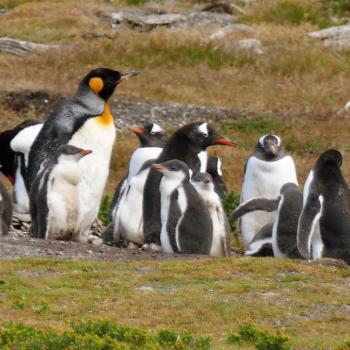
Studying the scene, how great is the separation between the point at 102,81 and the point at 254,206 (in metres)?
2.53

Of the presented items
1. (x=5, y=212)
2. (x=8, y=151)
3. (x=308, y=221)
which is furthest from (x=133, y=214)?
(x=8, y=151)

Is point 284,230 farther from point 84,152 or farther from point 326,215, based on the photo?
point 84,152

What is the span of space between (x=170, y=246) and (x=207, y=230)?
42 cm

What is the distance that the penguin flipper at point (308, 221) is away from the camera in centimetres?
1240

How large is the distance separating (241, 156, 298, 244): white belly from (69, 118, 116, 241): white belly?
1795 millimetres

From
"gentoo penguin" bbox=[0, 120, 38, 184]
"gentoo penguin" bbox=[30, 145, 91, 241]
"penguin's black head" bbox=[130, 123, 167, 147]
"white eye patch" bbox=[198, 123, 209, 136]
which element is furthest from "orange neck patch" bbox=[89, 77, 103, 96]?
"gentoo penguin" bbox=[0, 120, 38, 184]

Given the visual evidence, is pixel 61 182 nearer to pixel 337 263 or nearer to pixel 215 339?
pixel 337 263

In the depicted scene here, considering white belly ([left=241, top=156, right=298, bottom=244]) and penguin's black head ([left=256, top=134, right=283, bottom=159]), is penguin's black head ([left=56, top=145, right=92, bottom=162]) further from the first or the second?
penguin's black head ([left=256, top=134, right=283, bottom=159])

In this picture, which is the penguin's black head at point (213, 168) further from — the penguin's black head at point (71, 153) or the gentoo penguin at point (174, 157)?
the penguin's black head at point (71, 153)

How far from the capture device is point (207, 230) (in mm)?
12875

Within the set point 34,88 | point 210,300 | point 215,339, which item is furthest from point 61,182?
point 34,88

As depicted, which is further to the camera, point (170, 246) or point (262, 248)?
point (262, 248)

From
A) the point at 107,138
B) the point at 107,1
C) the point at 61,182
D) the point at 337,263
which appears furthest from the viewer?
the point at 107,1

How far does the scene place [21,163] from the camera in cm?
1733
